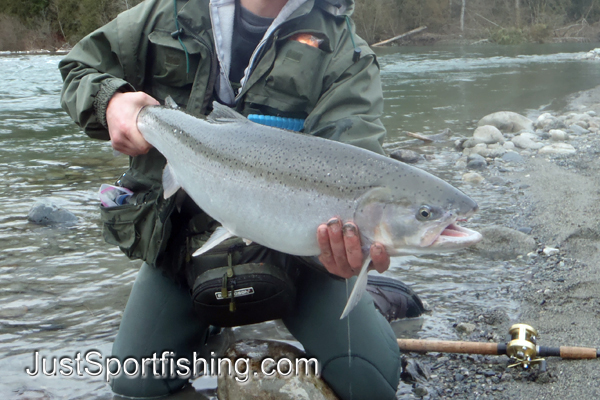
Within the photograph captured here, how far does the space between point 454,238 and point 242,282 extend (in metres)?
1.00

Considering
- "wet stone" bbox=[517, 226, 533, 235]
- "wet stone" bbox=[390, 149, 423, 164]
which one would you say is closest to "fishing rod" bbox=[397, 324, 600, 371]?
"wet stone" bbox=[517, 226, 533, 235]

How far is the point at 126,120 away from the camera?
2553 mm

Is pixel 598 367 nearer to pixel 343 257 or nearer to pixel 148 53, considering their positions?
pixel 343 257

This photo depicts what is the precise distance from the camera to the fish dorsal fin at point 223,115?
7.70ft

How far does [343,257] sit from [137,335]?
1.25 meters

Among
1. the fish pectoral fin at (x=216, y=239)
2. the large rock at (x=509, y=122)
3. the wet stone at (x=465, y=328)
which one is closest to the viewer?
the fish pectoral fin at (x=216, y=239)

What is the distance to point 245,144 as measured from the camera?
2.28 metres

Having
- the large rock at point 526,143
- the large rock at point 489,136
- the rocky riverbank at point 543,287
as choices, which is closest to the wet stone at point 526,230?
the rocky riverbank at point 543,287

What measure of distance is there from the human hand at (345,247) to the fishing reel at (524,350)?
1102 millimetres

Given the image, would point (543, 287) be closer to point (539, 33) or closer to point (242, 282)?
point (242, 282)

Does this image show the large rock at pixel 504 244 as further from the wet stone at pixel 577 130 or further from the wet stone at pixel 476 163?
the wet stone at pixel 577 130

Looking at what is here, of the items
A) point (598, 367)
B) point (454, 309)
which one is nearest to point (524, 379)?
point (598, 367)

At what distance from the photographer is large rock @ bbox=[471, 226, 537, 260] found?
4570mm

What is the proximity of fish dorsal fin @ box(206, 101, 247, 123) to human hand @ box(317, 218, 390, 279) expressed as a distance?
22.6 inches
